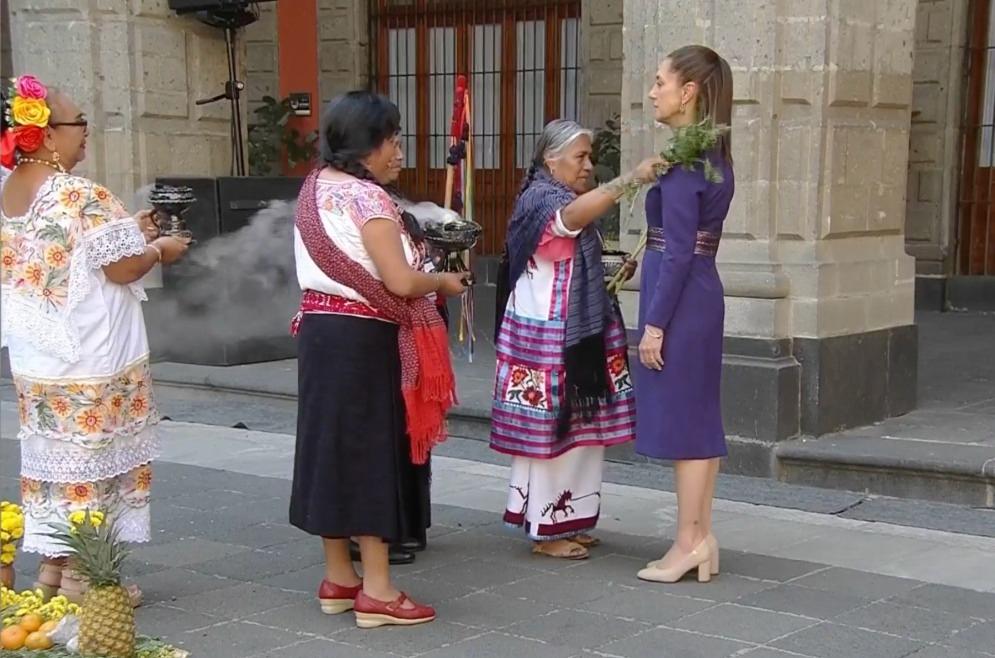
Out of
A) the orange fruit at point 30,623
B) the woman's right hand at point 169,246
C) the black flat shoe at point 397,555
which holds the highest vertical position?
the woman's right hand at point 169,246

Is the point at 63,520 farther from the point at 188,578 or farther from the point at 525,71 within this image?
the point at 525,71

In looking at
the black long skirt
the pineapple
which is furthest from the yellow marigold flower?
the pineapple

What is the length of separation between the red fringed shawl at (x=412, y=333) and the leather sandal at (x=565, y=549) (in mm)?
975

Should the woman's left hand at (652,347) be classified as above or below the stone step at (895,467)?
above

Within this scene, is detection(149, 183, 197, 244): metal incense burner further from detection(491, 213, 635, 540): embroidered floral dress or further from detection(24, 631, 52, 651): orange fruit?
detection(24, 631, 52, 651): orange fruit

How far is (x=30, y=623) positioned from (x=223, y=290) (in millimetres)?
5859

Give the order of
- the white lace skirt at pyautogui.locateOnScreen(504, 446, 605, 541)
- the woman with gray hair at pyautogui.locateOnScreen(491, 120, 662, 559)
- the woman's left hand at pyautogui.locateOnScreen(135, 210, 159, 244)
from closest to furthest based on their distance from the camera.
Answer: the woman's left hand at pyautogui.locateOnScreen(135, 210, 159, 244)
the woman with gray hair at pyautogui.locateOnScreen(491, 120, 662, 559)
the white lace skirt at pyautogui.locateOnScreen(504, 446, 605, 541)

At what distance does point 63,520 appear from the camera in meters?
4.84

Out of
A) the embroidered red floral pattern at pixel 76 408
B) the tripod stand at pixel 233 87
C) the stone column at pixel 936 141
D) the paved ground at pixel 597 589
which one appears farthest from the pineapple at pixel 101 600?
the stone column at pixel 936 141

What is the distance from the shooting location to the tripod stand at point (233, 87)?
10211mm

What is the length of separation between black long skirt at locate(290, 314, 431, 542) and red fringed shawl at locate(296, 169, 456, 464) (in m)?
0.06

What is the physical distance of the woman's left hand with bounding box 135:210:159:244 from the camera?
5.06 m

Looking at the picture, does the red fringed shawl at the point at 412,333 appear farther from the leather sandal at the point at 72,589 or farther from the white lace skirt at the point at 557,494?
the leather sandal at the point at 72,589

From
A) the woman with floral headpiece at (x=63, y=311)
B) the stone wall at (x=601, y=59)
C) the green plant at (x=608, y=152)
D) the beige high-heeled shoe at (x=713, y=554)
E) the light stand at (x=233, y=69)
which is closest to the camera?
the woman with floral headpiece at (x=63, y=311)
